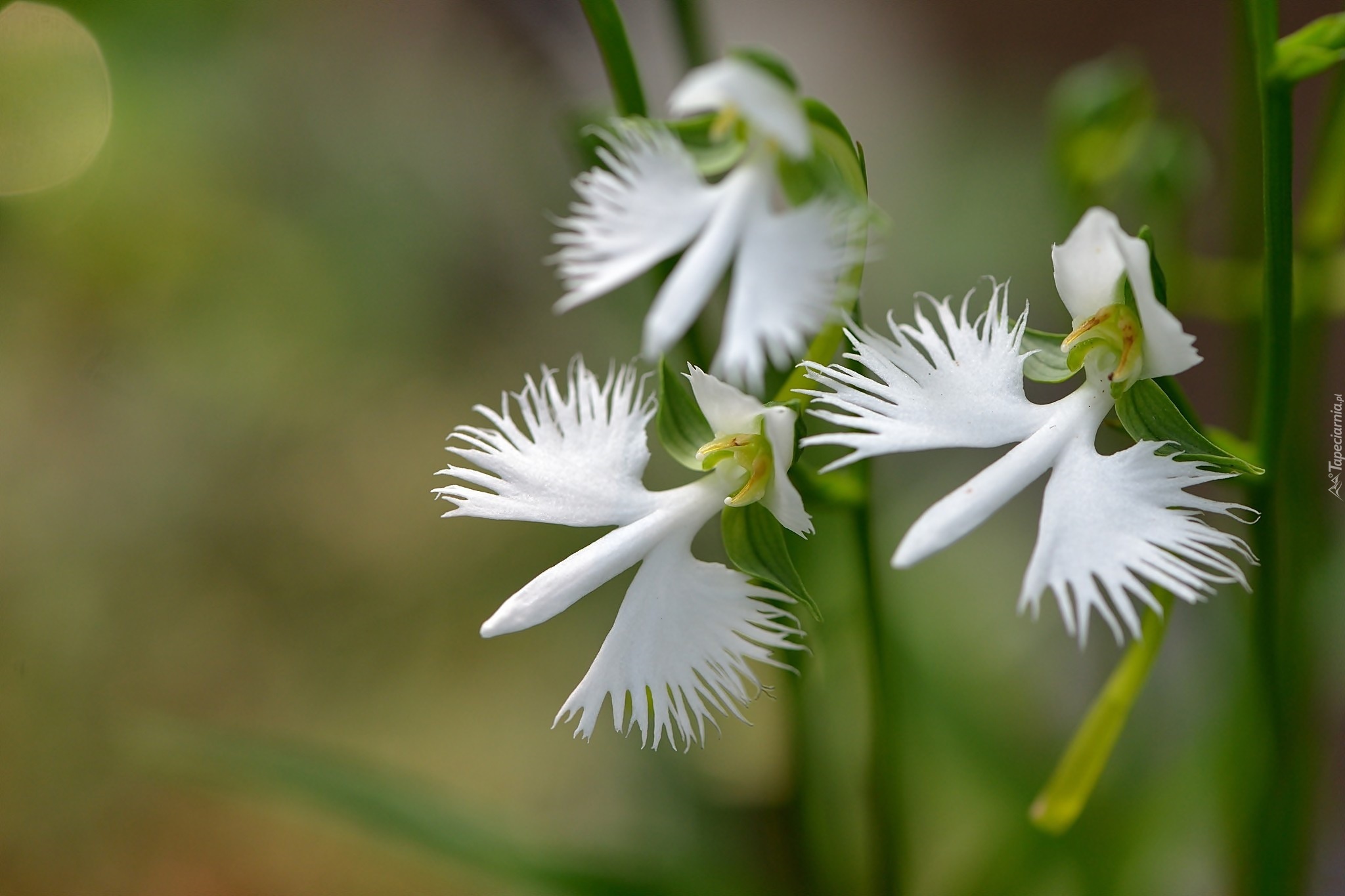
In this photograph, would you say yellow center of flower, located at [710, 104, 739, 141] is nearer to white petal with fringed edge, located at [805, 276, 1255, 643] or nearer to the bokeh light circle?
white petal with fringed edge, located at [805, 276, 1255, 643]

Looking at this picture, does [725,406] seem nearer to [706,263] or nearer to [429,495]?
[706,263]

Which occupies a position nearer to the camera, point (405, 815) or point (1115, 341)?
point (1115, 341)

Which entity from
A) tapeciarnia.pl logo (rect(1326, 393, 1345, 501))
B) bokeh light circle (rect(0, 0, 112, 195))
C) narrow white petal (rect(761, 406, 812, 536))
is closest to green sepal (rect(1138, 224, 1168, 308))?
narrow white petal (rect(761, 406, 812, 536))

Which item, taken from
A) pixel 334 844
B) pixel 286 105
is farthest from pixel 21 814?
pixel 286 105

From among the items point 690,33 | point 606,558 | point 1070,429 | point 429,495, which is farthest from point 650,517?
point 429,495

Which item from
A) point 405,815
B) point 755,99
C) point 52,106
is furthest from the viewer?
point 52,106

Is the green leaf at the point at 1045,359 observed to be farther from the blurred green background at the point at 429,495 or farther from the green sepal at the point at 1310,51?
the blurred green background at the point at 429,495
